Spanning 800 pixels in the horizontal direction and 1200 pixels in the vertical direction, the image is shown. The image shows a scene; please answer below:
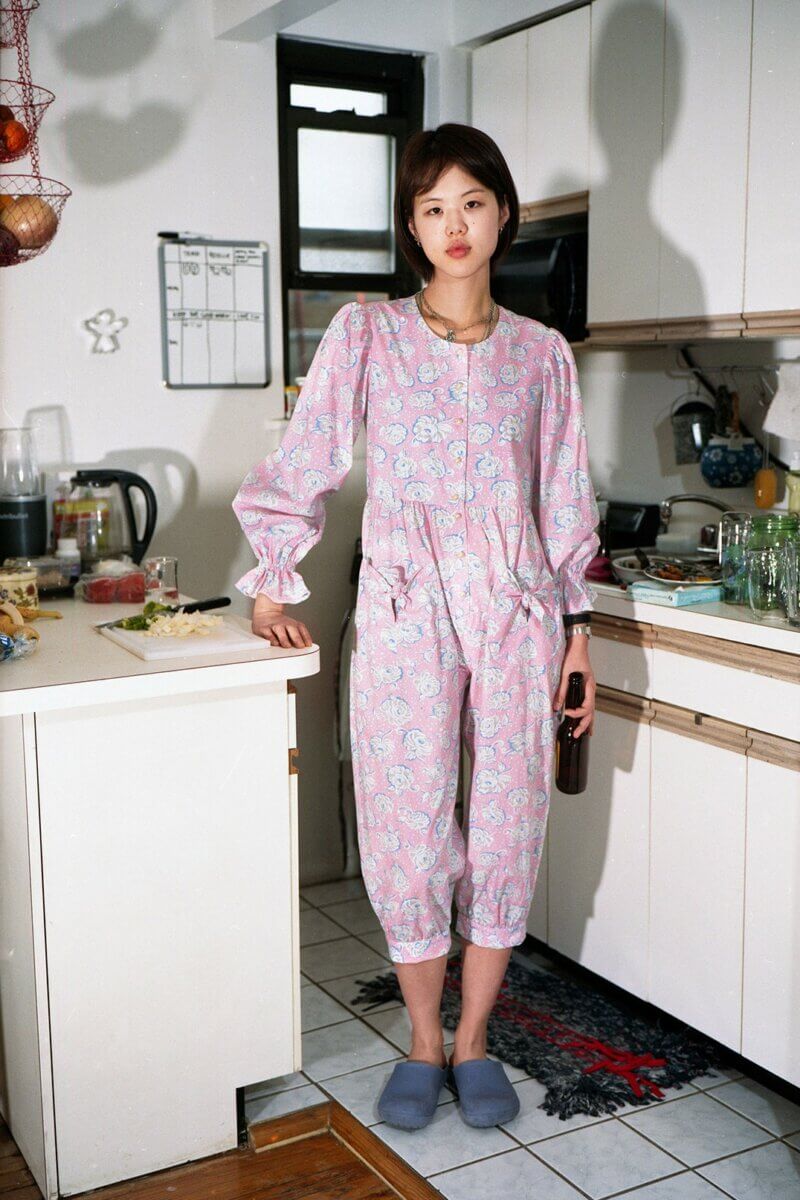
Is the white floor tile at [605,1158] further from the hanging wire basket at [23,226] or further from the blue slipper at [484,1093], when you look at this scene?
the hanging wire basket at [23,226]

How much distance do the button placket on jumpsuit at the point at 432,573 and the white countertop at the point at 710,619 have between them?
0.30 metres

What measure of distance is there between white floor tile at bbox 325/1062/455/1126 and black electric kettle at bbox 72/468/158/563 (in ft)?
3.86

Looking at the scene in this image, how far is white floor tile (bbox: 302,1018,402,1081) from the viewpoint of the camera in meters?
2.42

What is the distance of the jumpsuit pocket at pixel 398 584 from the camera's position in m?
2.09

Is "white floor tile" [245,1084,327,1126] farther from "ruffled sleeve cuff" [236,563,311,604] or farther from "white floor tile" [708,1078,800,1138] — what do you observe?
"ruffled sleeve cuff" [236,563,311,604]

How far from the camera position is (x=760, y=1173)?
207 cm

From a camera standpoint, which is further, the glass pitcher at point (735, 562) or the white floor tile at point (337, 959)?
the white floor tile at point (337, 959)

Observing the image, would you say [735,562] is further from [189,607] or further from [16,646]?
[16,646]

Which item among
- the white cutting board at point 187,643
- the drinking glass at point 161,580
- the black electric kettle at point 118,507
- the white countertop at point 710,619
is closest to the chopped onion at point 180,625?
the white cutting board at point 187,643

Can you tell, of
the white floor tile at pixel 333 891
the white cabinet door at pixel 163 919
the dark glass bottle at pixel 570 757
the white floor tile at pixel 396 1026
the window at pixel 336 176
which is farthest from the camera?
the white floor tile at pixel 333 891

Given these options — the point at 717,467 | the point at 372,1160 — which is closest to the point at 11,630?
the point at 372,1160

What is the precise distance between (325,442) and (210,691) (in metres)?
0.45

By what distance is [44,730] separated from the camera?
1.89 m

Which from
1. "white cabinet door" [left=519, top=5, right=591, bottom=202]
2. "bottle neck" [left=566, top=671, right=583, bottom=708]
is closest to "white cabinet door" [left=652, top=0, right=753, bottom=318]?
"white cabinet door" [left=519, top=5, right=591, bottom=202]
